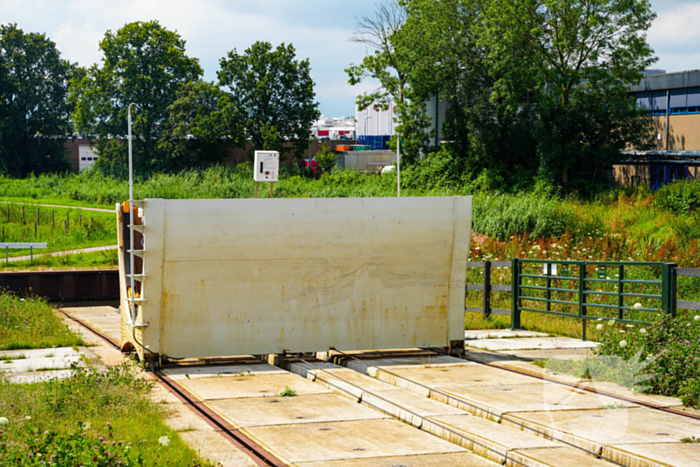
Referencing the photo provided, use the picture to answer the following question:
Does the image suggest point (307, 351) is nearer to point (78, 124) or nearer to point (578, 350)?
point (578, 350)

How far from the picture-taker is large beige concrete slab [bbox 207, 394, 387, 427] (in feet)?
23.8

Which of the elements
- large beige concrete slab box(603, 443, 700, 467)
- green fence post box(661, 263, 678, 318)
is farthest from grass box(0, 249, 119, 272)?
large beige concrete slab box(603, 443, 700, 467)

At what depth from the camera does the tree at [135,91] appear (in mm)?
71812

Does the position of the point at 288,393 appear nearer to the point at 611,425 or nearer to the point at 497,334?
the point at 611,425

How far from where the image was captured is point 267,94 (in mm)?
70062

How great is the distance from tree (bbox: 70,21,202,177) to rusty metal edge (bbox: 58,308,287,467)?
6486cm

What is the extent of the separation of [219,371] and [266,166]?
422cm

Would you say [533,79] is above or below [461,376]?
above

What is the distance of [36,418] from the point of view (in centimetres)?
683

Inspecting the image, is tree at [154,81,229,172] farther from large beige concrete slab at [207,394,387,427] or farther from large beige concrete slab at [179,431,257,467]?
large beige concrete slab at [179,431,257,467]

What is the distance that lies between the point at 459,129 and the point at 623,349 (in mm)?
43748

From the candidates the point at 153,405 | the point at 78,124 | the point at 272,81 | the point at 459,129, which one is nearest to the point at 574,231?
the point at 459,129

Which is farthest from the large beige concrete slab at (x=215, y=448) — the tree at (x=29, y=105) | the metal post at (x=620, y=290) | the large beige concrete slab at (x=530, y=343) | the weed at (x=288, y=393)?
the tree at (x=29, y=105)

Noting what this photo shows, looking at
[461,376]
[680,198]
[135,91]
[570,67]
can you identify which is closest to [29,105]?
[135,91]
